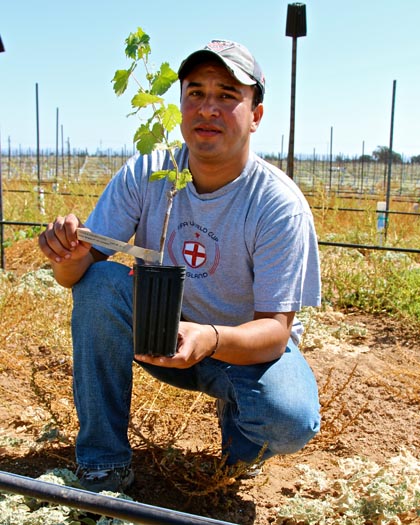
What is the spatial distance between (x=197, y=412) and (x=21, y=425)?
643 millimetres

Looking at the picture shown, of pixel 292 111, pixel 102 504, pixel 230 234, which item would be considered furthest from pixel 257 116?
pixel 292 111

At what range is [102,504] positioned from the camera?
0.95m

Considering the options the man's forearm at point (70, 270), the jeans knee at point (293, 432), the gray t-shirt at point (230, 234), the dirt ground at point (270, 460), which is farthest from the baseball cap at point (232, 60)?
the dirt ground at point (270, 460)

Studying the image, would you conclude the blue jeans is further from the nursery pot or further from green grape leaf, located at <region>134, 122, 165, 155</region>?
green grape leaf, located at <region>134, 122, 165, 155</region>

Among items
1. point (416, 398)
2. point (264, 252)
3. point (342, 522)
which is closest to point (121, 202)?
point (264, 252)

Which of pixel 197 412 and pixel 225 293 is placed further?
pixel 197 412

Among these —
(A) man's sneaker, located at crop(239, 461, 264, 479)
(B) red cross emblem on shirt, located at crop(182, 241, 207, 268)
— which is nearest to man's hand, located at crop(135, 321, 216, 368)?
(B) red cross emblem on shirt, located at crop(182, 241, 207, 268)

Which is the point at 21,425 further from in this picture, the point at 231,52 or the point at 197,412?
the point at 231,52

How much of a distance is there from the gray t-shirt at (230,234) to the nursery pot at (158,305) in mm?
397

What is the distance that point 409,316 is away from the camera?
3.63 m

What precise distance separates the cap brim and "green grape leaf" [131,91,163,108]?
365mm

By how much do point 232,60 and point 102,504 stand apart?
1.17 metres

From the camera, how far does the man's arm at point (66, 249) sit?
1.51 m

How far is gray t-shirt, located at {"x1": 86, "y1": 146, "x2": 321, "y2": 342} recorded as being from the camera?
5.51ft
